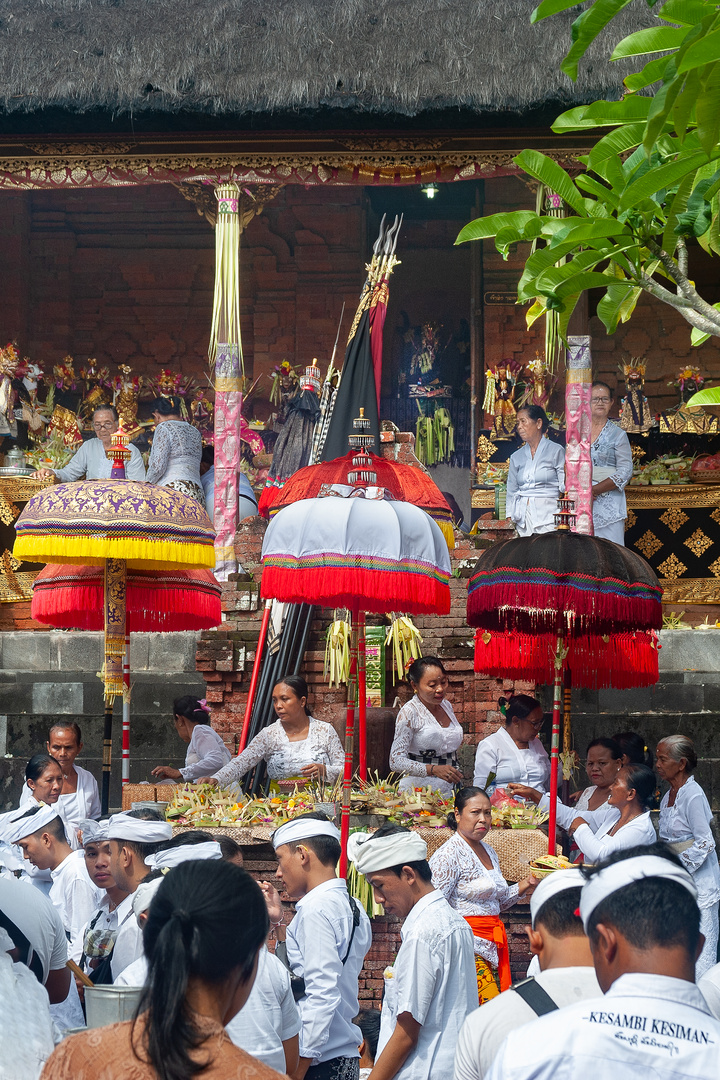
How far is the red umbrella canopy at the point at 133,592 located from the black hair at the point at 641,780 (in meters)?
3.16

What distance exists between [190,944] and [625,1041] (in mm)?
910

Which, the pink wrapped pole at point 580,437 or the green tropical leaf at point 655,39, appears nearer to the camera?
the green tropical leaf at point 655,39

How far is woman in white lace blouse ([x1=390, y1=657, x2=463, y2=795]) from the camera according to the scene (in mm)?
7852

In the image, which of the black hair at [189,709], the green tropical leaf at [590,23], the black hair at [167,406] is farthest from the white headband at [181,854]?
the black hair at [167,406]

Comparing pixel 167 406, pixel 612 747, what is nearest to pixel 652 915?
pixel 612 747

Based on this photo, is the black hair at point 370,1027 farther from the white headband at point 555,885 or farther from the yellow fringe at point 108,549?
the white headband at point 555,885

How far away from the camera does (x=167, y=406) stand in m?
14.0

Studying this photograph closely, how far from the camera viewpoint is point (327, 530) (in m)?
6.54

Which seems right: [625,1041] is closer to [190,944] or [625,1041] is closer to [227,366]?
[190,944]

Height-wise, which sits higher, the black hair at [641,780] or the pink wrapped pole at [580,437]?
the pink wrapped pole at [580,437]

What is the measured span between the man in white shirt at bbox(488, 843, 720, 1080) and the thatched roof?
961 centimetres

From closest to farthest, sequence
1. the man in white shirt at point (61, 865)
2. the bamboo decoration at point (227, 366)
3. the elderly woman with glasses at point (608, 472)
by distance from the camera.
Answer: the man in white shirt at point (61, 865)
the bamboo decoration at point (227, 366)
the elderly woman with glasses at point (608, 472)

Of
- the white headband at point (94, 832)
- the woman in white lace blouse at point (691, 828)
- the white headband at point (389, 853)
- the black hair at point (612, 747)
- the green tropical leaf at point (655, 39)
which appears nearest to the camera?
the green tropical leaf at point (655, 39)

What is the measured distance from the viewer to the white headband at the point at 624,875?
291cm
